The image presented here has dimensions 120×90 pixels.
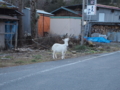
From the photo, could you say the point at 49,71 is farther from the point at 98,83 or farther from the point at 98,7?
the point at 98,7

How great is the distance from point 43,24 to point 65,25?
360 centimetres

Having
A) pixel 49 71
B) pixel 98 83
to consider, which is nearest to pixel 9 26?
pixel 49 71

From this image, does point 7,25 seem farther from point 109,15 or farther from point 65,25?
point 109,15

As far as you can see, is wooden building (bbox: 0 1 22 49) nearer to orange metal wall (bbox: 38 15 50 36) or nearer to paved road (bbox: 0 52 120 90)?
paved road (bbox: 0 52 120 90)

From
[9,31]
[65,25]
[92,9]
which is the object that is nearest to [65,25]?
[65,25]

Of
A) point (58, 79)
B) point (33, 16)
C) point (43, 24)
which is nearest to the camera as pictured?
point (58, 79)

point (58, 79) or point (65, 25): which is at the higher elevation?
point (65, 25)

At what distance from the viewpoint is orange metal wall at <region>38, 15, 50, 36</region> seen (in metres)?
26.2

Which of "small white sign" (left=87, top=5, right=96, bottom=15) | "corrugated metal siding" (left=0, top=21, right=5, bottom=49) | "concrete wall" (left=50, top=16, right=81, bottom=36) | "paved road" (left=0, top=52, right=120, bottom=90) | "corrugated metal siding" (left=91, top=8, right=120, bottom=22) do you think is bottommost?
"paved road" (left=0, top=52, right=120, bottom=90)

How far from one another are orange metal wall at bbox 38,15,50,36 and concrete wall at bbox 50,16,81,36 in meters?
1.23

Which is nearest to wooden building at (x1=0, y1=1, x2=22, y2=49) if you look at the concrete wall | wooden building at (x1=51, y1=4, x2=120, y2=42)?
the concrete wall

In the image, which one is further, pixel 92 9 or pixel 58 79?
pixel 92 9

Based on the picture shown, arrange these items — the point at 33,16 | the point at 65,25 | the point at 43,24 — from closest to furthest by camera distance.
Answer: the point at 33,16 → the point at 65,25 → the point at 43,24

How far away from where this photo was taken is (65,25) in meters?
25.2
